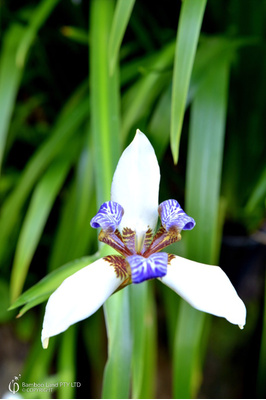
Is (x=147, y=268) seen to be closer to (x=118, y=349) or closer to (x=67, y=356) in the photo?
(x=118, y=349)

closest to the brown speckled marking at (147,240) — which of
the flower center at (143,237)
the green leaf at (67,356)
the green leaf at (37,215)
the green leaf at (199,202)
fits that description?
the flower center at (143,237)

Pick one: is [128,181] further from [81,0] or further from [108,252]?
[81,0]

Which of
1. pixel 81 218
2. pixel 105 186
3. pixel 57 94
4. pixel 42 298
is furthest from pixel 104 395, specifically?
pixel 57 94

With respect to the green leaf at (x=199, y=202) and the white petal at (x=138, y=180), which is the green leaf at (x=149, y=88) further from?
the white petal at (x=138, y=180)

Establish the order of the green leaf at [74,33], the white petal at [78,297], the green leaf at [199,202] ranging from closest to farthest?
the white petal at [78,297], the green leaf at [199,202], the green leaf at [74,33]

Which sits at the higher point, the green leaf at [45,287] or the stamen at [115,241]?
the stamen at [115,241]

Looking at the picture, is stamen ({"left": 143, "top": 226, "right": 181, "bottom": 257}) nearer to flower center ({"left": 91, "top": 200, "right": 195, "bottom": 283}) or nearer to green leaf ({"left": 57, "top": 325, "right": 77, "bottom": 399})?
flower center ({"left": 91, "top": 200, "right": 195, "bottom": 283})
